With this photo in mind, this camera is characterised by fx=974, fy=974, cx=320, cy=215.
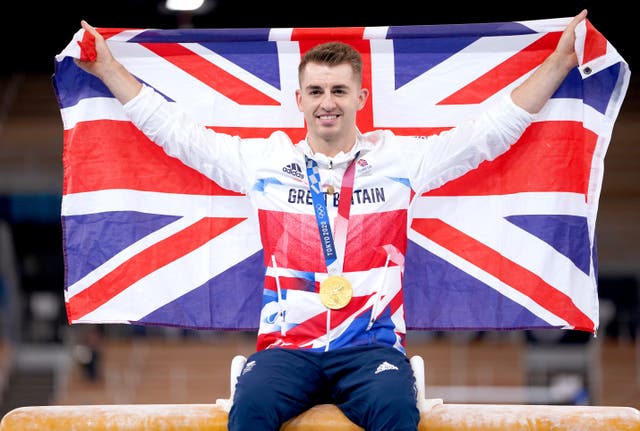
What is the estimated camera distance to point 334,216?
13.1 feet

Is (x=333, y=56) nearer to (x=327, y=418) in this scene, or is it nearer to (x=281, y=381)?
(x=281, y=381)

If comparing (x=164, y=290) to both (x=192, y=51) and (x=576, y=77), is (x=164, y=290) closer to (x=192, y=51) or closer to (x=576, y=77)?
(x=192, y=51)

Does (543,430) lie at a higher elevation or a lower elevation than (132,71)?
lower

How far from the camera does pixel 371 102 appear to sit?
4.80 meters

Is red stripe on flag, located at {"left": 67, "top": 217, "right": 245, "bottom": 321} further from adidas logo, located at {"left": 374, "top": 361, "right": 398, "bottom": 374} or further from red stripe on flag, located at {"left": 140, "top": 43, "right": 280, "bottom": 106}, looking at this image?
adidas logo, located at {"left": 374, "top": 361, "right": 398, "bottom": 374}

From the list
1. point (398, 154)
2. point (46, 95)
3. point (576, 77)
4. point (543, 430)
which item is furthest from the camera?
point (46, 95)

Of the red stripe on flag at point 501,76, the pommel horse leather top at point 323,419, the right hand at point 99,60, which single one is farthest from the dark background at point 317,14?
the pommel horse leather top at point 323,419

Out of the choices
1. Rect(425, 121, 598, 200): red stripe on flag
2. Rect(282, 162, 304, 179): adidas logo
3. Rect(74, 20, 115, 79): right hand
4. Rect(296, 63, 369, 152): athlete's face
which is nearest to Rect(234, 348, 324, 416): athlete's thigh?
Rect(282, 162, 304, 179): adidas logo

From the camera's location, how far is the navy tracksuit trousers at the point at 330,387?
3.51 meters

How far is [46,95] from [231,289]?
40.6 feet

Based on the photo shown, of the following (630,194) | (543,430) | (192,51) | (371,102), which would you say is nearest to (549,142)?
(371,102)

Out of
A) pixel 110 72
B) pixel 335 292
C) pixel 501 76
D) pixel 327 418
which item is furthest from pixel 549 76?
pixel 110 72

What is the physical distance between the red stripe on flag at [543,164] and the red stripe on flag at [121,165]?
49.6 inches

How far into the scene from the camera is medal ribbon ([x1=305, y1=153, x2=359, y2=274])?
12.9 feet
